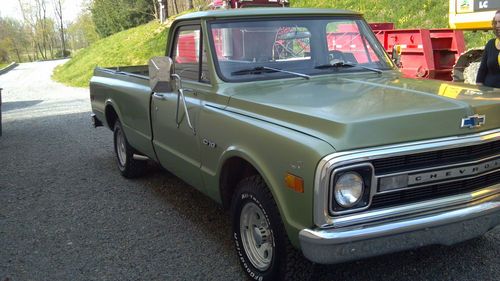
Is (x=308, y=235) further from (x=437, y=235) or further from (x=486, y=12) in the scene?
(x=486, y=12)

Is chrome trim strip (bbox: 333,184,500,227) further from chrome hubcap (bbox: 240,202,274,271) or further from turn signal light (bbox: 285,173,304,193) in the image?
chrome hubcap (bbox: 240,202,274,271)

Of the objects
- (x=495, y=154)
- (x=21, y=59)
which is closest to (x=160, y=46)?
(x=495, y=154)

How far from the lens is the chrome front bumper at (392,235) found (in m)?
2.56

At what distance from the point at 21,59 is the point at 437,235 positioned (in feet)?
258

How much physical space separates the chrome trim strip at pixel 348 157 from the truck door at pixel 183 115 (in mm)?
1525

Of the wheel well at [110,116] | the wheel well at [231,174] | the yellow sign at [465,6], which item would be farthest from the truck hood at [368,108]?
the yellow sign at [465,6]

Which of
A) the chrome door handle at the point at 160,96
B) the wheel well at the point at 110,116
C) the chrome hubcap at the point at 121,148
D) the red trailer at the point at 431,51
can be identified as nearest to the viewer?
the chrome door handle at the point at 160,96

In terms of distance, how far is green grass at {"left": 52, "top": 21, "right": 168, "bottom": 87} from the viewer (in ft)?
75.0

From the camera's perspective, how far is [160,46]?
76.0 feet

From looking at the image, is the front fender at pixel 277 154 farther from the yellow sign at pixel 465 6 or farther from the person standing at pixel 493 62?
the yellow sign at pixel 465 6

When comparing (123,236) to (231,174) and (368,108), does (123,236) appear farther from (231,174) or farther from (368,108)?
(368,108)

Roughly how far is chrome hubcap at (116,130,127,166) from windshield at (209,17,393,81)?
264 cm

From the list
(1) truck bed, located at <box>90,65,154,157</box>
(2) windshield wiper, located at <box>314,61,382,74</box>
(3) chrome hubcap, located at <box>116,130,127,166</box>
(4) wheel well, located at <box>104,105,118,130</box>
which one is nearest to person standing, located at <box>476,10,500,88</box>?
(2) windshield wiper, located at <box>314,61,382,74</box>

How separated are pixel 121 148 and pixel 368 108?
13.8 ft
